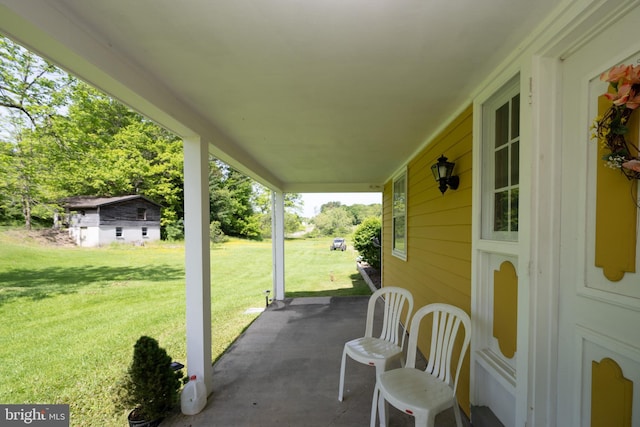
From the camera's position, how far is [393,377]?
5.57 ft

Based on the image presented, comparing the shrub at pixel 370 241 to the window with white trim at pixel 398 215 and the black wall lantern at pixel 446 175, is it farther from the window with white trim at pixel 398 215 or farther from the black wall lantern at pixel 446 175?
the black wall lantern at pixel 446 175

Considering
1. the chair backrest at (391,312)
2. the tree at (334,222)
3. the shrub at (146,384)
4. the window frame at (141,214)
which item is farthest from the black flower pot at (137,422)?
the tree at (334,222)

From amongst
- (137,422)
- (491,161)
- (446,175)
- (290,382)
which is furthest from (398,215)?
(137,422)

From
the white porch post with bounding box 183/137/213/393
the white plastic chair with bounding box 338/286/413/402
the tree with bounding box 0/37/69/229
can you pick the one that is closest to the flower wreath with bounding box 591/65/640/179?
the white plastic chair with bounding box 338/286/413/402

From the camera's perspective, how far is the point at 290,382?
249 centimetres

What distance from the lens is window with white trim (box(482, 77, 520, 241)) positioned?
1.51 m

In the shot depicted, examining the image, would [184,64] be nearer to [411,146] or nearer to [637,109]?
[637,109]

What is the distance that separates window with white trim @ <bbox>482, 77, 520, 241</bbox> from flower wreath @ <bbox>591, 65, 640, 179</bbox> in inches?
20.8

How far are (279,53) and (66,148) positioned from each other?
10.1 m

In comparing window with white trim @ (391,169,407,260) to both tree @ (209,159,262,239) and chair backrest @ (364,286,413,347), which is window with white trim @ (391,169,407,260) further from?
tree @ (209,159,262,239)

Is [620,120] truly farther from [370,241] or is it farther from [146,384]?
[370,241]

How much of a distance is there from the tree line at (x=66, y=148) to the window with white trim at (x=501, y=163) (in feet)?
9.25

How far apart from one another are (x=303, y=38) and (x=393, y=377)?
2057 mm

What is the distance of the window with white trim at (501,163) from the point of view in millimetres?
1507
